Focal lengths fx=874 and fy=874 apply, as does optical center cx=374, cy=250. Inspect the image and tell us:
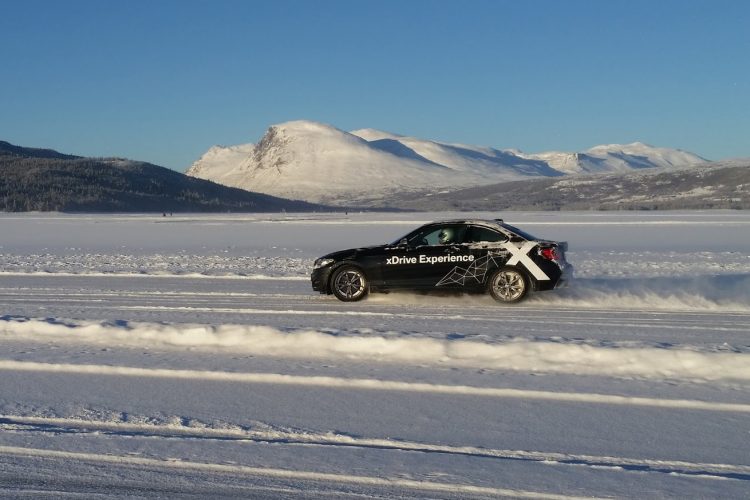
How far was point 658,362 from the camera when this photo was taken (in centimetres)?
834

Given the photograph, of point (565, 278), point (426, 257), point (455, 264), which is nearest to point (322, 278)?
point (426, 257)

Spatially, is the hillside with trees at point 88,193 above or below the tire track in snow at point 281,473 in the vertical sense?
above

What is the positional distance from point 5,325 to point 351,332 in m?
4.39

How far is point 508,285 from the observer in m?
13.5

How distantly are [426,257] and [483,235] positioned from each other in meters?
0.97

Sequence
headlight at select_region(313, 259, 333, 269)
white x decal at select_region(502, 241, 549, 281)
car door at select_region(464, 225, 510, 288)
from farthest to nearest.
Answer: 1. headlight at select_region(313, 259, 333, 269)
2. car door at select_region(464, 225, 510, 288)
3. white x decal at select_region(502, 241, 549, 281)

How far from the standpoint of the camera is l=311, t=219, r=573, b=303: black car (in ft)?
44.1

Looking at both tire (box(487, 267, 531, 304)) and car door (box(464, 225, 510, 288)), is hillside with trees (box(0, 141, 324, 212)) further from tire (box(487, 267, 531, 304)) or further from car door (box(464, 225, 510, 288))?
tire (box(487, 267, 531, 304))

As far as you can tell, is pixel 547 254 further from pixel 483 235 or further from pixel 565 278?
pixel 483 235

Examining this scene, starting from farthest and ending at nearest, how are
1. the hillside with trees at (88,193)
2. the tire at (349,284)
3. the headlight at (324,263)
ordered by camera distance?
the hillside with trees at (88,193), the headlight at (324,263), the tire at (349,284)

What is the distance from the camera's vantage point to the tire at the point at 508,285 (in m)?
13.4

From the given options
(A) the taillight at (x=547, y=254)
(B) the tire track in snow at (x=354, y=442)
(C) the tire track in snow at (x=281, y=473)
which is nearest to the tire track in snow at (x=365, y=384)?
(B) the tire track in snow at (x=354, y=442)

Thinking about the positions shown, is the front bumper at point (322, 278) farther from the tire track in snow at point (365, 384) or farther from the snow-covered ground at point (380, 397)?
the tire track in snow at point (365, 384)

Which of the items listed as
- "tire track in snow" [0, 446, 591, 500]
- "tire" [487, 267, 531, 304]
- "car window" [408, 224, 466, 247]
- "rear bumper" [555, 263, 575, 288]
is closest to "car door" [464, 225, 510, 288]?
"tire" [487, 267, 531, 304]
